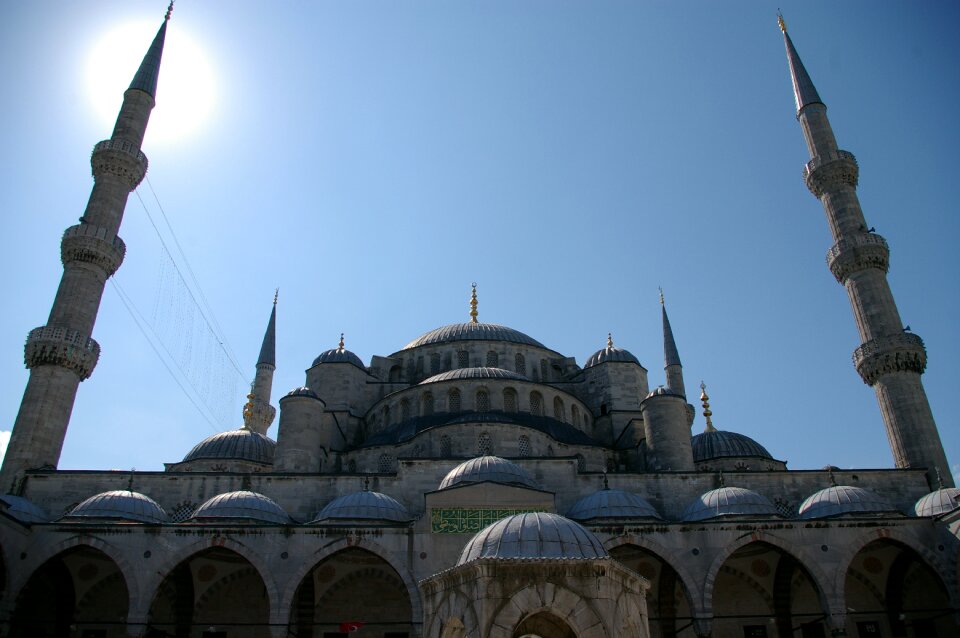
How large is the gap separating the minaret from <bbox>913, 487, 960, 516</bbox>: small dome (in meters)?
18.4

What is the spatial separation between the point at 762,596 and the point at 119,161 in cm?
1923

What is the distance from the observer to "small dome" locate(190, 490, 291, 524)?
14.0 metres

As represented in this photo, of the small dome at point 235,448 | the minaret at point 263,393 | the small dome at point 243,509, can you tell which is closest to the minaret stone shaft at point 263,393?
the minaret at point 263,393

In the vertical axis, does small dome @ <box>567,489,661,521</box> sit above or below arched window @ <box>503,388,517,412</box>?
below

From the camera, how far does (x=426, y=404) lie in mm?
19875

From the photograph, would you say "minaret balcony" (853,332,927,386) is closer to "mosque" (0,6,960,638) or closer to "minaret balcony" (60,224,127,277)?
"mosque" (0,6,960,638)

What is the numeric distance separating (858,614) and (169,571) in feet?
44.4

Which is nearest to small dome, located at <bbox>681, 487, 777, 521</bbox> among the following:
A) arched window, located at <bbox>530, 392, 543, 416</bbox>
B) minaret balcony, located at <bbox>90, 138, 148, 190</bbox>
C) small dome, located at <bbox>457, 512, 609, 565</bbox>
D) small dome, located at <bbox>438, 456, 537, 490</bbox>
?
small dome, located at <bbox>438, 456, 537, 490</bbox>

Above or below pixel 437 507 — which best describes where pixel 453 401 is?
above

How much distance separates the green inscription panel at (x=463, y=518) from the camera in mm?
13781

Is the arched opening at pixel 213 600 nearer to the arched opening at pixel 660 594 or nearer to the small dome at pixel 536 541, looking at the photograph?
the arched opening at pixel 660 594

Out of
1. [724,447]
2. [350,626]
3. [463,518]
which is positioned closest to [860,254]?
[724,447]

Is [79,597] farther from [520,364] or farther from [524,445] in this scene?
[520,364]


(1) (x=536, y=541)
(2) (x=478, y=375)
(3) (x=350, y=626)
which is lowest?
(1) (x=536, y=541)
